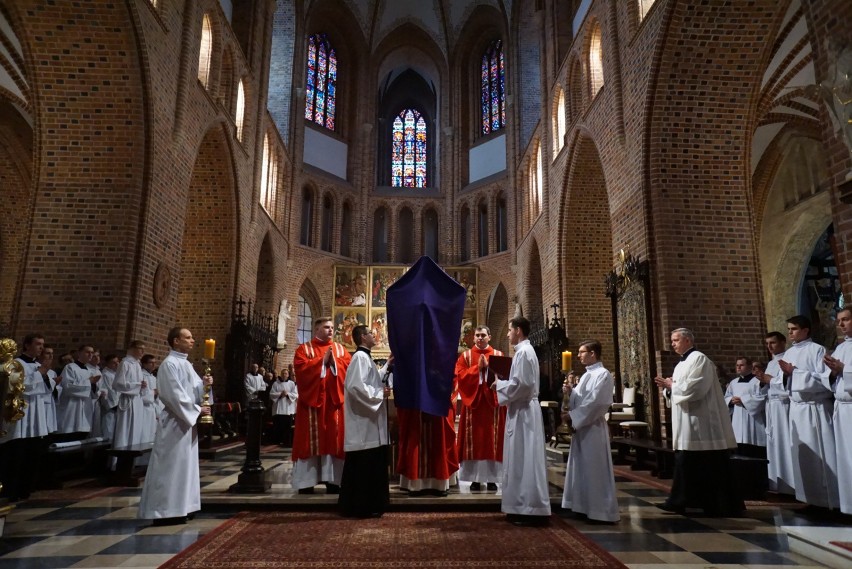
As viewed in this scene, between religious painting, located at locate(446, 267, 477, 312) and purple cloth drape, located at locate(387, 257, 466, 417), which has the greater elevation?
religious painting, located at locate(446, 267, 477, 312)

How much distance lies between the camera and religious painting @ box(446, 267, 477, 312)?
75.7 feet

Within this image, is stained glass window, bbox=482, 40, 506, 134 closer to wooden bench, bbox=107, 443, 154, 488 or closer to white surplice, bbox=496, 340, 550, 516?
wooden bench, bbox=107, 443, 154, 488

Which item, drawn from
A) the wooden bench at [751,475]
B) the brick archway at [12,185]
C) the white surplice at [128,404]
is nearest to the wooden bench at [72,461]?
the white surplice at [128,404]

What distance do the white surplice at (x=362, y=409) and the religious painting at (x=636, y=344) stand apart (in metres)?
5.14

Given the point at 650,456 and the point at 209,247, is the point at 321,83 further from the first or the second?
the point at 650,456

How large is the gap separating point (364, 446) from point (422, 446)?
2.90 feet

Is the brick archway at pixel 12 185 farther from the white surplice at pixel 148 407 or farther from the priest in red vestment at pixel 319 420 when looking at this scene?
the priest in red vestment at pixel 319 420

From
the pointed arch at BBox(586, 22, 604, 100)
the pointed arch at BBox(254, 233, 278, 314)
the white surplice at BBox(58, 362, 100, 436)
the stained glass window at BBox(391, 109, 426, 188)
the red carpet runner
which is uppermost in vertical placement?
the stained glass window at BBox(391, 109, 426, 188)

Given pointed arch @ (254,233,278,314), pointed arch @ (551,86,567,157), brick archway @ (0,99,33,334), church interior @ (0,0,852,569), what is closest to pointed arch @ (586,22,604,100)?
church interior @ (0,0,852,569)

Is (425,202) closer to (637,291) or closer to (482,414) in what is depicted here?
(637,291)

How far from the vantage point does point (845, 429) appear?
484 centimetres

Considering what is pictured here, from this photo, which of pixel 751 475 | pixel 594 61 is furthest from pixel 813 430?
pixel 594 61

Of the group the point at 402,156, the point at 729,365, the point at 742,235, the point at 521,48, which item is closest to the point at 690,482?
the point at 729,365

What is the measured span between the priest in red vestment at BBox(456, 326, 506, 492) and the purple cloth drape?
2.63ft
